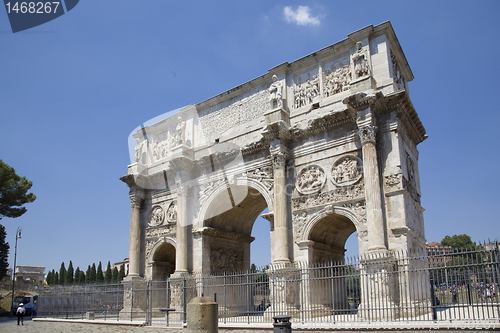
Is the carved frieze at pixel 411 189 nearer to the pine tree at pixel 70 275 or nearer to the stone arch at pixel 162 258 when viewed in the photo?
the stone arch at pixel 162 258

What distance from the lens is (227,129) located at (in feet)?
60.4

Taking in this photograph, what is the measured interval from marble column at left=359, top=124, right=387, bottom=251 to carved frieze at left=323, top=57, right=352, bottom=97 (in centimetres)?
253

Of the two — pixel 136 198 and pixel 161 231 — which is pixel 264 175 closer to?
pixel 161 231

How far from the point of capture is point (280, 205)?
49.6 feet

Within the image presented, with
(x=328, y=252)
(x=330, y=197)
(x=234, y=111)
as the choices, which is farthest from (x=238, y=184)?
(x=328, y=252)

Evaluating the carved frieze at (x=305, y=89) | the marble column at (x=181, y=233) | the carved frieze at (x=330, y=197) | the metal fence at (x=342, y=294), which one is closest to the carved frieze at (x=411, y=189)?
the carved frieze at (x=330, y=197)

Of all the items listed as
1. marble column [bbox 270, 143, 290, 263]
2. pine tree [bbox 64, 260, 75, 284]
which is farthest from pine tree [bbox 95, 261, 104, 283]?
marble column [bbox 270, 143, 290, 263]

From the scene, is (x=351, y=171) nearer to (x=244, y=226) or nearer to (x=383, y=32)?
(x=383, y=32)

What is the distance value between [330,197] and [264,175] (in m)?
3.14

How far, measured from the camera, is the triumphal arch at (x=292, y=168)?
1364 centimetres

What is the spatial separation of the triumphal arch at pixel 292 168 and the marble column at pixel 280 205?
4 cm

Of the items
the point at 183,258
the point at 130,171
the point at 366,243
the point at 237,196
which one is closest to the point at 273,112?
the point at 237,196

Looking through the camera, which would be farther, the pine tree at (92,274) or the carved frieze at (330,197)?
the pine tree at (92,274)

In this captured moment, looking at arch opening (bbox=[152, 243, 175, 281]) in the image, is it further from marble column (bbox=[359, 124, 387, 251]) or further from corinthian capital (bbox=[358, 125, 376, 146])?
corinthian capital (bbox=[358, 125, 376, 146])
